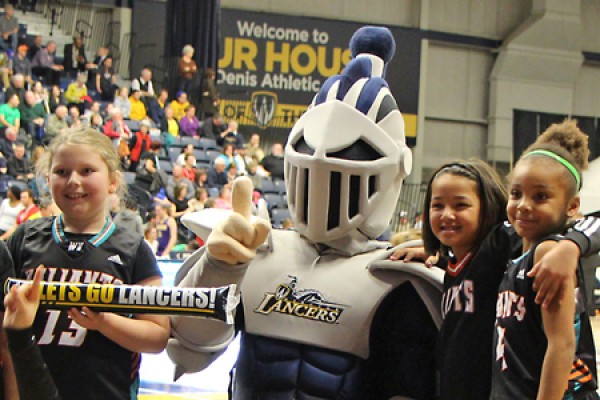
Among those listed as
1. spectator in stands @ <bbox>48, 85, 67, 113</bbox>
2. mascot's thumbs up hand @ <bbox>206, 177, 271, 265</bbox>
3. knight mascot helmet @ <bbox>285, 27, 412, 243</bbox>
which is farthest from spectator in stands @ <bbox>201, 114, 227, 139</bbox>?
mascot's thumbs up hand @ <bbox>206, 177, 271, 265</bbox>

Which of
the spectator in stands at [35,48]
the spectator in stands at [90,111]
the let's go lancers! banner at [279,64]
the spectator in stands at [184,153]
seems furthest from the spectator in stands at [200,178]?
the let's go lancers! banner at [279,64]

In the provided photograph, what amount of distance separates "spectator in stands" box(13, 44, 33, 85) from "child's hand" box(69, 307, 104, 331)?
1180cm

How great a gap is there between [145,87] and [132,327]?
1374 centimetres

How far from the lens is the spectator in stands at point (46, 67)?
15375 millimetres

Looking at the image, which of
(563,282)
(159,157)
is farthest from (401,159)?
(159,157)

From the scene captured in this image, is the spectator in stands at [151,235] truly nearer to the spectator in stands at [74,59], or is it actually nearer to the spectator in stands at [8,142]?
the spectator in stands at [8,142]

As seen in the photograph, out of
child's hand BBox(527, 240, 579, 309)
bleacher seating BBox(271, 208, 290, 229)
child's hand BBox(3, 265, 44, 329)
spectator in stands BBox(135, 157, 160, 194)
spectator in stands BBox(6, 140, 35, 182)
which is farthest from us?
bleacher seating BBox(271, 208, 290, 229)

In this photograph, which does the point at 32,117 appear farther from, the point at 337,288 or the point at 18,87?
the point at 337,288

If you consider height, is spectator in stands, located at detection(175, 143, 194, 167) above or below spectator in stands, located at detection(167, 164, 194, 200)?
above

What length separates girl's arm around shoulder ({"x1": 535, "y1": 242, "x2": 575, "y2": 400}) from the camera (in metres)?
2.49

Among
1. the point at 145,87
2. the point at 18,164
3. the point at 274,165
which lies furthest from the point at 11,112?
the point at 274,165

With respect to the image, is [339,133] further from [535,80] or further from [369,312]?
[535,80]

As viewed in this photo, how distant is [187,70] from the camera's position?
16.9 metres

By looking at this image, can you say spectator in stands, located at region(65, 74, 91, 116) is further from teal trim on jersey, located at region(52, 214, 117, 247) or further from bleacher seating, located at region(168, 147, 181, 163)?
teal trim on jersey, located at region(52, 214, 117, 247)
